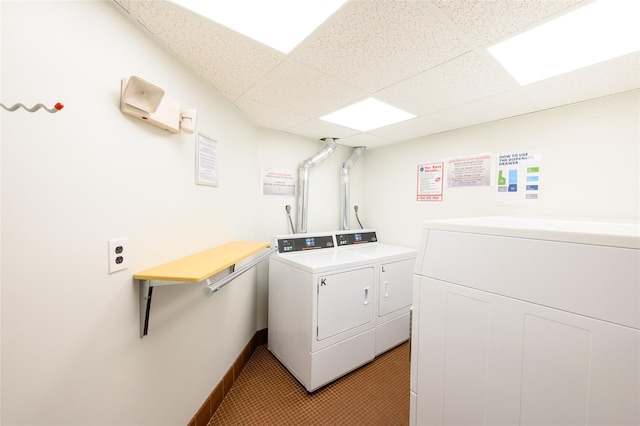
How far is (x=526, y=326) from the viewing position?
2.36ft

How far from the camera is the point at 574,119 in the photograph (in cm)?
163

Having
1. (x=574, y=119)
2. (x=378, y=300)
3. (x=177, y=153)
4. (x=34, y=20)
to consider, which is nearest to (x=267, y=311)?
(x=378, y=300)

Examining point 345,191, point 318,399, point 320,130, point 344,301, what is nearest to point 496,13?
point 320,130

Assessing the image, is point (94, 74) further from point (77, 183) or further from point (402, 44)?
point (402, 44)

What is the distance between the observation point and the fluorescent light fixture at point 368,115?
179 centimetres

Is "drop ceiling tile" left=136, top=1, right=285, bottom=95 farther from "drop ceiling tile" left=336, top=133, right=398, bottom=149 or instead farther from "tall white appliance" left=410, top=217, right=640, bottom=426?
"drop ceiling tile" left=336, top=133, right=398, bottom=149

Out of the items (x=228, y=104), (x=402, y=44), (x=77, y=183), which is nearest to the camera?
(x=77, y=183)

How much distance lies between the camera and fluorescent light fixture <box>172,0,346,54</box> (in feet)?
2.89

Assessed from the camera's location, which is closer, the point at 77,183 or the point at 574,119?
the point at 77,183

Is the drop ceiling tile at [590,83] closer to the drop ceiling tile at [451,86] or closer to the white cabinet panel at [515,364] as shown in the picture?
the drop ceiling tile at [451,86]

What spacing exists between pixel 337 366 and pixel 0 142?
2083 millimetres

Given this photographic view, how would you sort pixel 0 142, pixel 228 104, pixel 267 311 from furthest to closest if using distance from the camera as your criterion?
1. pixel 267 311
2. pixel 228 104
3. pixel 0 142

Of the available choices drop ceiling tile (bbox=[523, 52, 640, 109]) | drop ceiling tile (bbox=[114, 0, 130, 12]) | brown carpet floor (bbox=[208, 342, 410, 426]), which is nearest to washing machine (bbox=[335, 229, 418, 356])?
brown carpet floor (bbox=[208, 342, 410, 426])

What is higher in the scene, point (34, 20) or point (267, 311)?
point (34, 20)
